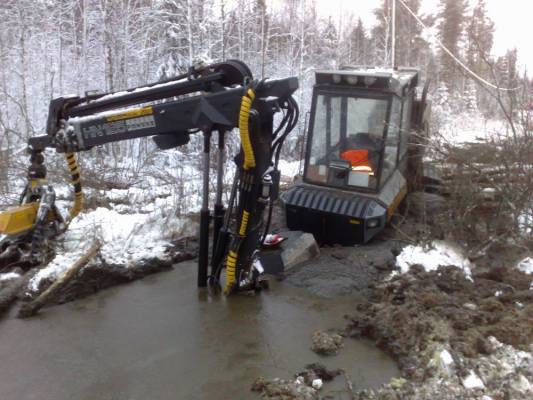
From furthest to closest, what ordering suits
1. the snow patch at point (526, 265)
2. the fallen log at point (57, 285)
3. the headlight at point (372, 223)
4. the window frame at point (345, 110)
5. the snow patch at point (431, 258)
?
the window frame at point (345, 110) → the headlight at point (372, 223) → the snow patch at point (431, 258) → the snow patch at point (526, 265) → the fallen log at point (57, 285)

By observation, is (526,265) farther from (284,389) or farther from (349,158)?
(284,389)

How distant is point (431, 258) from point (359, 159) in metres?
1.50

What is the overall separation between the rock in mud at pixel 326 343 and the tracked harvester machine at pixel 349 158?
1.90 m

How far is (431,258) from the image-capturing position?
5750 mm

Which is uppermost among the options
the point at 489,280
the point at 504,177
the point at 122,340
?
the point at 504,177

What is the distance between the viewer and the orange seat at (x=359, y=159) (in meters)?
6.30

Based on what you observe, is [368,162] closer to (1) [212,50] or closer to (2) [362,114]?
(2) [362,114]

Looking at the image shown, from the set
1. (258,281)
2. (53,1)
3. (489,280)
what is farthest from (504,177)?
(53,1)

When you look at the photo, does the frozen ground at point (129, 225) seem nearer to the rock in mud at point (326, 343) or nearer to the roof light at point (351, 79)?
the rock in mud at point (326, 343)

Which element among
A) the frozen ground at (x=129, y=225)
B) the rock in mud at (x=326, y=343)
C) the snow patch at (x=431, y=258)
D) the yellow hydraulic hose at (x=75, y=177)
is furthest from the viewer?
the frozen ground at (x=129, y=225)

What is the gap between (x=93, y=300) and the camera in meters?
5.20

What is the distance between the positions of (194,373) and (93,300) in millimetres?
1799

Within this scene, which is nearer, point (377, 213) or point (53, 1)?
point (377, 213)

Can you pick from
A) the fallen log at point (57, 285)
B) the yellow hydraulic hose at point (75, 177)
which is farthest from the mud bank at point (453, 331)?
the yellow hydraulic hose at point (75, 177)
